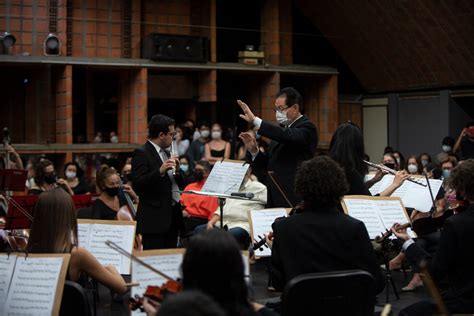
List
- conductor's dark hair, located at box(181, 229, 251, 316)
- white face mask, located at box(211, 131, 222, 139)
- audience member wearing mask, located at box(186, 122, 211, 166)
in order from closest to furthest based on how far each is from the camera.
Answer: conductor's dark hair, located at box(181, 229, 251, 316)
audience member wearing mask, located at box(186, 122, 211, 166)
white face mask, located at box(211, 131, 222, 139)

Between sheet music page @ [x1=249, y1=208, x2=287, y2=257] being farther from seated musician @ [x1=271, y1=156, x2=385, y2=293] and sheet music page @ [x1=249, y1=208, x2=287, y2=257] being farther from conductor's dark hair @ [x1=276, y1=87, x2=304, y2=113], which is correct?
seated musician @ [x1=271, y1=156, x2=385, y2=293]

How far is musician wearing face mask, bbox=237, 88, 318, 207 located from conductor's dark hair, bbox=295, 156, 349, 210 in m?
1.70

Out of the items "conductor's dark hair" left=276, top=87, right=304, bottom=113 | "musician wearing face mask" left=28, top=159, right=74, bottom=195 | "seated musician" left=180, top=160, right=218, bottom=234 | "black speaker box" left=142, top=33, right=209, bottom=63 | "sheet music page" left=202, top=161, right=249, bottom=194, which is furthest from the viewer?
"black speaker box" left=142, top=33, right=209, bottom=63

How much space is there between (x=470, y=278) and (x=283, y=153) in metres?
2.17

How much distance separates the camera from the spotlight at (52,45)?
38.8 ft

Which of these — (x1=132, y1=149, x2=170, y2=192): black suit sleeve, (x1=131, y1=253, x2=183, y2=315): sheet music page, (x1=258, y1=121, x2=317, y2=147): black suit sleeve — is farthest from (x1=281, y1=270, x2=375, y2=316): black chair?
(x1=132, y1=149, x2=170, y2=192): black suit sleeve

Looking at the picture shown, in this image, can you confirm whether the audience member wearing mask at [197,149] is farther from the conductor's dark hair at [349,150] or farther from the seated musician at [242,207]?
the conductor's dark hair at [349,150]

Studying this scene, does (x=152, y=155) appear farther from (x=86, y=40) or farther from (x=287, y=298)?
(x=86, y=40)

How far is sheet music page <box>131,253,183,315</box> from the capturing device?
2.84 metres

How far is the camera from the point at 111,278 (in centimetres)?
330

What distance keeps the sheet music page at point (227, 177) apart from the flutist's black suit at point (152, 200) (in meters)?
0.53

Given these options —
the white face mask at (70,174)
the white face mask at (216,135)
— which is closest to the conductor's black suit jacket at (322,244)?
the white face mask at (70,174)

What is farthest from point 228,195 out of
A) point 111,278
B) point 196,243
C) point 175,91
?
point 175,91

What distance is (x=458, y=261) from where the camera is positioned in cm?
322
